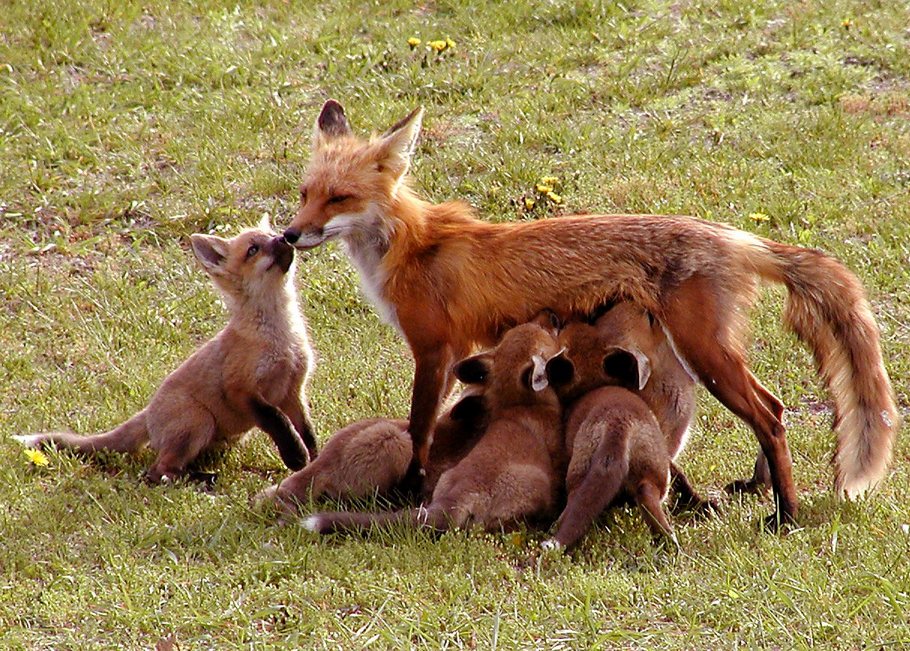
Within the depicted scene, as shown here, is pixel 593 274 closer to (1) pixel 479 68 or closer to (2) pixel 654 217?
(2) pixel 654 217

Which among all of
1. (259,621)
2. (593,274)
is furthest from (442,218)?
(259,621)

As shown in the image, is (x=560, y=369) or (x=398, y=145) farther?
(x=398, y=145)

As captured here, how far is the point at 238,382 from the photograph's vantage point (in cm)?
833

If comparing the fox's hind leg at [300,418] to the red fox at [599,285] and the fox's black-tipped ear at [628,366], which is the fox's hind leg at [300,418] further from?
the fox's black-tipped ear at [628,366]

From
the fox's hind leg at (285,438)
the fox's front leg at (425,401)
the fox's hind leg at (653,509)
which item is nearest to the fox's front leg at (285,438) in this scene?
the fox's hind leg at (285,438)

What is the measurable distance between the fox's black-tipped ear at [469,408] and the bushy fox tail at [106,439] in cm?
217

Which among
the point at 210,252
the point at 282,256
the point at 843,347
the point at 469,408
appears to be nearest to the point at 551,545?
the point at 469,408

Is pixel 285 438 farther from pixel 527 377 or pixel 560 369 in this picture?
pixel 560 369

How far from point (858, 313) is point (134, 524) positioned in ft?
14.9

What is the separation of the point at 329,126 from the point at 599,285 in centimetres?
223

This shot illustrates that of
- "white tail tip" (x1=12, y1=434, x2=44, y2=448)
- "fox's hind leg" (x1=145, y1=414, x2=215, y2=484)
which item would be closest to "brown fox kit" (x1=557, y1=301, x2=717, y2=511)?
"fox's hind leg" (x1=145, y1=414, x2=215, y2=484)

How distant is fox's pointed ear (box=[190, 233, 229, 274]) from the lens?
29.3 ft

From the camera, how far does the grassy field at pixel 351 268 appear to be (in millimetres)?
6219

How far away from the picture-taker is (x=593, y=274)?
7.83 m
